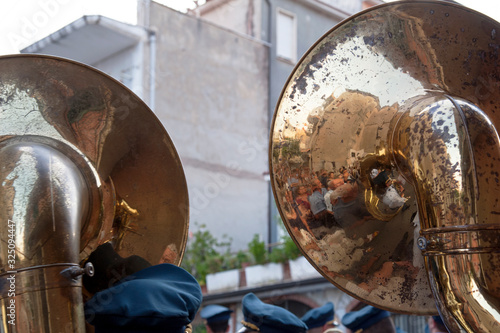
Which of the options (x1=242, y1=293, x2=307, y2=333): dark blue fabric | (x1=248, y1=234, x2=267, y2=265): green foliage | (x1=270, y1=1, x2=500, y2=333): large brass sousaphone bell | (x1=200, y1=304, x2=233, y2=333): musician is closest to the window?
(x1=248, y1=234, x2=267, y2=265): green foliage

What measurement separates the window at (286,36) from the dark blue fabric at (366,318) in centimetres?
1278

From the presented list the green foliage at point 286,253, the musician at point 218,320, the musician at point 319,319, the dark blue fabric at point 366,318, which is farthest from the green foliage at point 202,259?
the dark blue fabric at point 366,318

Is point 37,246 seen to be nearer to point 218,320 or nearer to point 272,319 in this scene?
point 272,319

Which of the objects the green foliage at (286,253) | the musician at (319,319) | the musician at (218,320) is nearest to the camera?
the musician at (319,319)

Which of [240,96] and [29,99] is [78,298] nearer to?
[29,99]

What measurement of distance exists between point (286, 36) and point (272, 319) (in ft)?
45.5

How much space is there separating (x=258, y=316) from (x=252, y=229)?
1228cm

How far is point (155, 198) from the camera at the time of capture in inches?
87.5

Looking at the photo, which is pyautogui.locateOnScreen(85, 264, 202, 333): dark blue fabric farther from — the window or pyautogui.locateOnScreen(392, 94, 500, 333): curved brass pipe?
the window

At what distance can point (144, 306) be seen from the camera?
5.74 ft

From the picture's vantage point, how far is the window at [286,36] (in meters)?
16.8

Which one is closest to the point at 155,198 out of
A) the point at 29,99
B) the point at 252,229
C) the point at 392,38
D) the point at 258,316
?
the point at 29,99

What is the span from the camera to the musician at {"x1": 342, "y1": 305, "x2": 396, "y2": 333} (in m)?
4.38

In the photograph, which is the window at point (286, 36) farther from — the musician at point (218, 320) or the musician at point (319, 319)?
the musician at point (319, 319)
